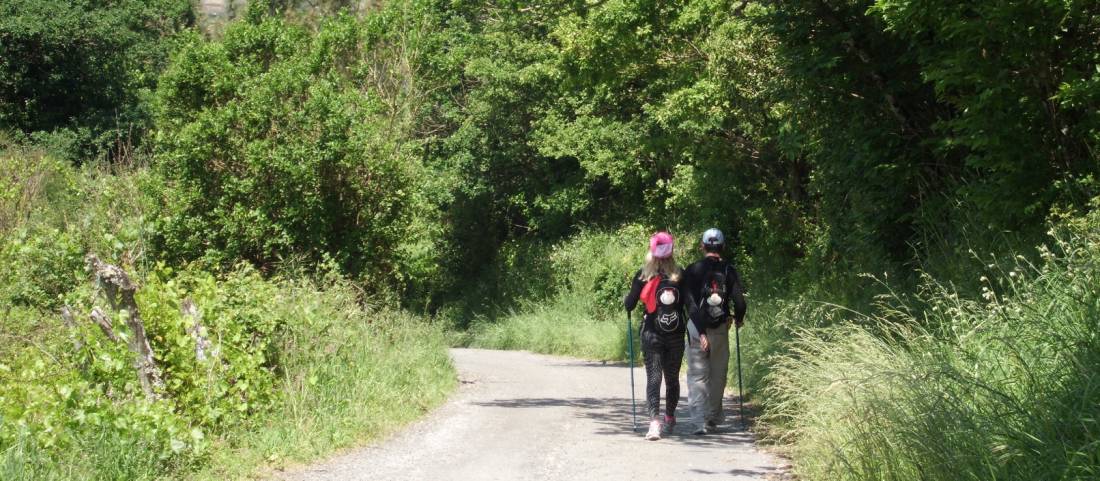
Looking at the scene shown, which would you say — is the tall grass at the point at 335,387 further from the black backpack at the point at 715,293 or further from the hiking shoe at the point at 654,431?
the black backpack at the point at 715,293

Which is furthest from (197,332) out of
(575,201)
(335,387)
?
(575,201)

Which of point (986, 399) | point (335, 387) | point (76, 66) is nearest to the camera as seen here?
point (986, 399)

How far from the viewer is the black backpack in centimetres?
1116

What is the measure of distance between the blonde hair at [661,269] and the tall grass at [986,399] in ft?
8.20

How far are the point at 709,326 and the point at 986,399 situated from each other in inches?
187

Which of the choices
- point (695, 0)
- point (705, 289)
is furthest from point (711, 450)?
point (695, 0)

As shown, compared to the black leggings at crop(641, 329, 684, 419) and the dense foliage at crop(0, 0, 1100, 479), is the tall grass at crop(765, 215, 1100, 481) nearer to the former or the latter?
the dense foliage at crop(0, 0, 1100, 479)

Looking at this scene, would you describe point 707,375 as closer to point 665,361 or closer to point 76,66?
point 665,361

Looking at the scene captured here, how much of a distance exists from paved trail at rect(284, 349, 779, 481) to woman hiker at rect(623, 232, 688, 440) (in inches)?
19.5

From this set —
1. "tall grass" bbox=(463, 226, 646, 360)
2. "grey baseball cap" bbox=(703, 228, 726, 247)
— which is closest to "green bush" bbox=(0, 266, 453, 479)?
"grey baseball cap" bbox=(703, 228, 726, 247)

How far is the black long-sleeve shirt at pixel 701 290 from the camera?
36.8 feet

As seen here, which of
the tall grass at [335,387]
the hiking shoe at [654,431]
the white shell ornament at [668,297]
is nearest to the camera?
the tall grass at [335,387]

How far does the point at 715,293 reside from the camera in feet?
36.6

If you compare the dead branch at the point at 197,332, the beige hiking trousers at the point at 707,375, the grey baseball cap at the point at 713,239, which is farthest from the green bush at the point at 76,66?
the beige hiking trousers at the point at 707,375
